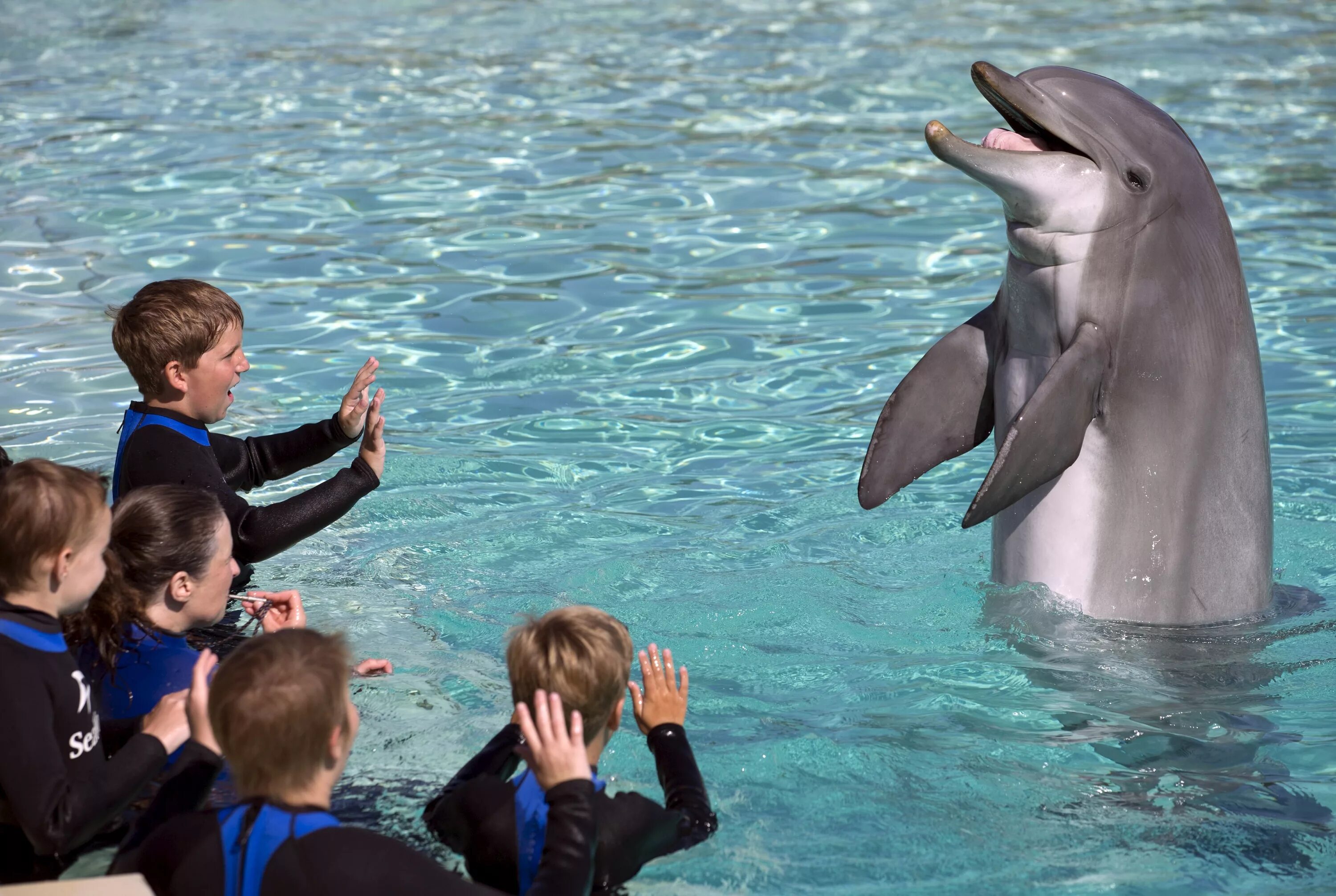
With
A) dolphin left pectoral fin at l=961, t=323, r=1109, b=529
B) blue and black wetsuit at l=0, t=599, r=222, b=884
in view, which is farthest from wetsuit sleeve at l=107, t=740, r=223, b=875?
dolphin left pectoral fin at l=961, t=323, r=1109, b=529

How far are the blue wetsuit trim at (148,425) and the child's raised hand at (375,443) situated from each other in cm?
46

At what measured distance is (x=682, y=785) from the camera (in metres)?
3.38

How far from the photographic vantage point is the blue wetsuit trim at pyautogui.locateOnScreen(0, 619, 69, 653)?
10.4 feet

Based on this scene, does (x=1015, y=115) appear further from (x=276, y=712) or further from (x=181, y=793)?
(x=181, y=793)

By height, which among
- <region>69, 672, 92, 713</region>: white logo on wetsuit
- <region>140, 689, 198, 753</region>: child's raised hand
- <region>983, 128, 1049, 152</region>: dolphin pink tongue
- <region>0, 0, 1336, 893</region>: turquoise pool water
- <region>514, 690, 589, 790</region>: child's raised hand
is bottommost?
<region>0, 0, 1336, 893</region>: turquoise pool water

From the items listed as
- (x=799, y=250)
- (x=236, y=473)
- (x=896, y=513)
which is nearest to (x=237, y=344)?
(x=236, y=473)

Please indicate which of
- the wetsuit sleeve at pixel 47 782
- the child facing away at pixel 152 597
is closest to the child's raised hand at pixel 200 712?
the wetsuit sleeve at pixel 47 782

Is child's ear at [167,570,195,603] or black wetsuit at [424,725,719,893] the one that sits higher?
child's ear at [167,570,195,603]

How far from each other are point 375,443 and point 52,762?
170 cm

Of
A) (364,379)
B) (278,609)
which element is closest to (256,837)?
(278,609)

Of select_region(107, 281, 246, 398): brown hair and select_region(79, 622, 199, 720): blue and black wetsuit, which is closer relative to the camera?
select_region(79, 622, 199, 720): blue and black wetsuit

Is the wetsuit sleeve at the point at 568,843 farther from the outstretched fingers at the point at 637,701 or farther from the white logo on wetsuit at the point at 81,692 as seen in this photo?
the white logo on wetsuit at the point at 81,692

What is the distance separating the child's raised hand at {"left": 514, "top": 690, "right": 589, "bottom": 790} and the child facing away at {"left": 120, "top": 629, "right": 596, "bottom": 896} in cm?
4

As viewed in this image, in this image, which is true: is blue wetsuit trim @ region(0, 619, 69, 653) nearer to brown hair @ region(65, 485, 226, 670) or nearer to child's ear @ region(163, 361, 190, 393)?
brown hair @ region(65, 485, 226, 670)
